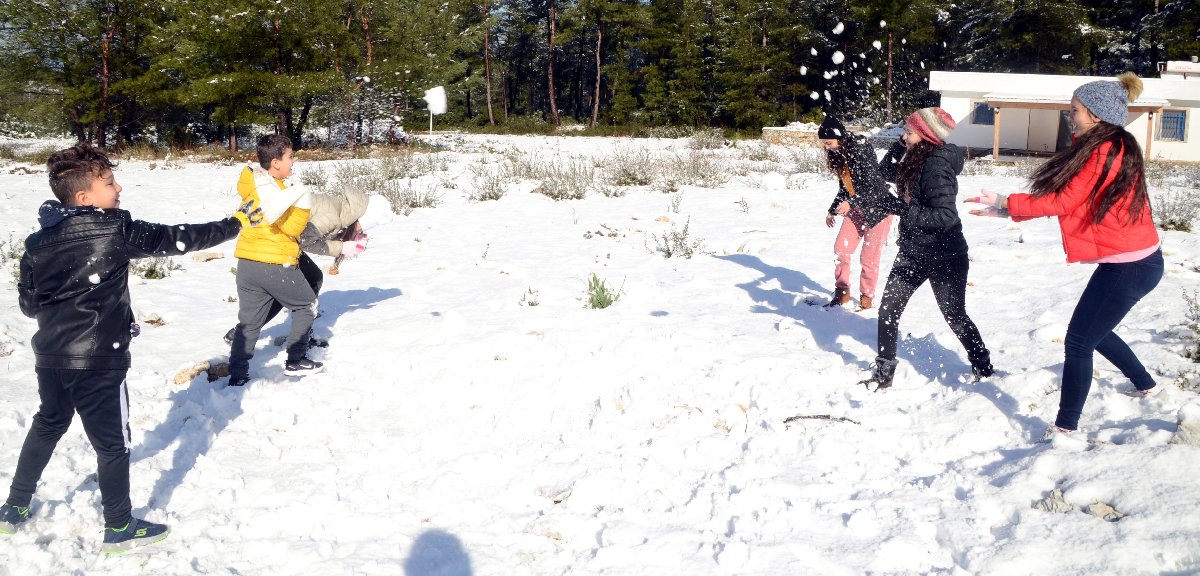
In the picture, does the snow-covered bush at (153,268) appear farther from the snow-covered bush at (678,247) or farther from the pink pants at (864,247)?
the pink pants at (864,247)

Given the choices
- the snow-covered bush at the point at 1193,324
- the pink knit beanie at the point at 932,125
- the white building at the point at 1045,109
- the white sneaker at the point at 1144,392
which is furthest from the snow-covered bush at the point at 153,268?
the white building at the point at 1045,109

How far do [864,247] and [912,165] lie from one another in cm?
189

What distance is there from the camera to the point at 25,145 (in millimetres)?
26453

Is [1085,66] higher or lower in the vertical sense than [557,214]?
higher

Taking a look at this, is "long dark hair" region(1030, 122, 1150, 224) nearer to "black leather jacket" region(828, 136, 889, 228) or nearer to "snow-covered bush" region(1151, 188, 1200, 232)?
"black leather jacket" region(828, 136, 889, 228)

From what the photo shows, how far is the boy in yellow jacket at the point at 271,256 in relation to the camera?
4.42 meters

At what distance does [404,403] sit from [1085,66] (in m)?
45.3

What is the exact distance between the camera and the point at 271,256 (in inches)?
185

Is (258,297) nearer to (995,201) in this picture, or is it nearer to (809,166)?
(995,201)

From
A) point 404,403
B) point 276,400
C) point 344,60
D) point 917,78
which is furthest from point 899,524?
point 917,78

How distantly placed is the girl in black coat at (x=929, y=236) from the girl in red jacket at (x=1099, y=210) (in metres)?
0.68

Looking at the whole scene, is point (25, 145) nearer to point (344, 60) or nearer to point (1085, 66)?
point (344, 60)

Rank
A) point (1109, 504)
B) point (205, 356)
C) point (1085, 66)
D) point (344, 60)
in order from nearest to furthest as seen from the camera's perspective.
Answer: point (1109, 504) → point (205, 356) → point (344, 60) → point (1085, 66)

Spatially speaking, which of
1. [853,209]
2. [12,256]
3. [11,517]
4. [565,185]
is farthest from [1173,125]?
[11,517]
